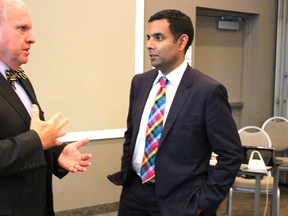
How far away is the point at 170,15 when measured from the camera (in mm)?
1910

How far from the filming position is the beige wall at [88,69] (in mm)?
3262

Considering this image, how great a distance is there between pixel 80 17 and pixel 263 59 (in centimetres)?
258

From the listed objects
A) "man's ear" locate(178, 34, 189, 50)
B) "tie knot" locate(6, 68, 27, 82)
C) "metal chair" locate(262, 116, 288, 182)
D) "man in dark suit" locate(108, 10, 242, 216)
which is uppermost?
"man's ear" locate(178, 34, 189, 50)

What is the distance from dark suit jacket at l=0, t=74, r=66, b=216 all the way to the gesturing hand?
0.15 m

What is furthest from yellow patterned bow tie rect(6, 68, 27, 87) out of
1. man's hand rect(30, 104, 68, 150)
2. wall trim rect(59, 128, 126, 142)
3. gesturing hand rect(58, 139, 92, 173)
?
wall trim rect(59, 128, 126, 142)

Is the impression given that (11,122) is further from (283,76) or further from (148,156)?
(283,76)

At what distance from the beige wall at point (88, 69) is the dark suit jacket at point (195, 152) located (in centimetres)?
185

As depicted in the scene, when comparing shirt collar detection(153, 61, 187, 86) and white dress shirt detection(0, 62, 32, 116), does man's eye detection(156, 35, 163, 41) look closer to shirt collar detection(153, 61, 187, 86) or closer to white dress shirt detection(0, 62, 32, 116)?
shirt collar detection(153, 61, 187, 86)

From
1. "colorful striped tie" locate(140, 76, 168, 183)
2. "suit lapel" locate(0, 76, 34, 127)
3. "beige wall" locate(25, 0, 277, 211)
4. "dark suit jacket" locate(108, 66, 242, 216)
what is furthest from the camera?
"beige wall" locate(25, 0, 277, 211)

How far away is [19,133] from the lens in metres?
1.33

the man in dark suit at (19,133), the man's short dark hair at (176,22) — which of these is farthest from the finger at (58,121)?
the man's short dark hair at (176,22)

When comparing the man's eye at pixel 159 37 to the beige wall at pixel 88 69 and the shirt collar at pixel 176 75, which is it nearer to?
the shirt collar at pixel 176 75

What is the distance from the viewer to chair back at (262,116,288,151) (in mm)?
4301

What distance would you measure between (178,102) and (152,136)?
23 cm
